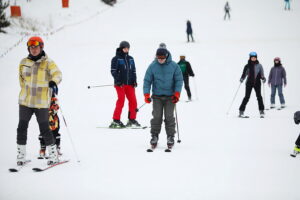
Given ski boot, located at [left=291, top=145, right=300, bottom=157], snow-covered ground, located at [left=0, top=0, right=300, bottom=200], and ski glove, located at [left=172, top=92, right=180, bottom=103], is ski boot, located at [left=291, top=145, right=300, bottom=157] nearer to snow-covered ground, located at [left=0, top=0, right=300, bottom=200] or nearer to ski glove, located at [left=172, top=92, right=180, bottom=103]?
snow-covered ground, located at [left=0, top=0, right=300, bottom=200]

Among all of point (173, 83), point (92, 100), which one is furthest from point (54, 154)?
point (92, 100)

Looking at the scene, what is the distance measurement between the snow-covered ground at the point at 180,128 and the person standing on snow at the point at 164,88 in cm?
45

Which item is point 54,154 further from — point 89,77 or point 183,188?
point 89,77

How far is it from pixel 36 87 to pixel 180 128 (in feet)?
14.8

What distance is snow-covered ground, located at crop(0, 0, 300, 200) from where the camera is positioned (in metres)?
4.41

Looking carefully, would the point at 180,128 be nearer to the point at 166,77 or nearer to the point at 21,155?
the point at 166,77

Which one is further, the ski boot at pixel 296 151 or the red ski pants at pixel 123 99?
the red ski pants at pixel 123 99

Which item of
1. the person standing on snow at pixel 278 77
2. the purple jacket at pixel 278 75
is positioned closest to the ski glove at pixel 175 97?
the person standing on snow at pixel 278 77

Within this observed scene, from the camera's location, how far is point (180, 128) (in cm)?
870

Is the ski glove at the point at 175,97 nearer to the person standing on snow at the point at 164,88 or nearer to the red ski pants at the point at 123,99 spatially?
the person standing on snow at the point at 164,88

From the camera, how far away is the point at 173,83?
6.32m

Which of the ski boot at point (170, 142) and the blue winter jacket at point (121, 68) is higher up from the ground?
the blue winter jacket at point (121, 68)

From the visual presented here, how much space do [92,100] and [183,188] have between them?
915 cm

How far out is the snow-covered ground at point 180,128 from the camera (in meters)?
4.41
